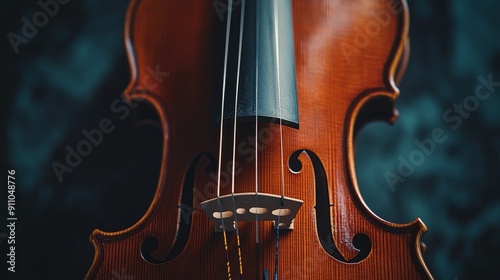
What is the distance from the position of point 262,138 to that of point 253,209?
0.19 m

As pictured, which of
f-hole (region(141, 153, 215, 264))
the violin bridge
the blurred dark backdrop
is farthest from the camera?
the blurred dark backdrop

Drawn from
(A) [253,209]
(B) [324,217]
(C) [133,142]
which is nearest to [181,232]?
(A) [253,209]

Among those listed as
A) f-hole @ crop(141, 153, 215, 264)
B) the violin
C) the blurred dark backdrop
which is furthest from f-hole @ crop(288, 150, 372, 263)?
the blurred dark backdrop

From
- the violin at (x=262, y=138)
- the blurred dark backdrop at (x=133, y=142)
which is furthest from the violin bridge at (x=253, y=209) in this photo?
the blurred dark backdrop at (x=133, y=142)

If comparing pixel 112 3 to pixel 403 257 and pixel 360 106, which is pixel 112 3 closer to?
pixel 360 106

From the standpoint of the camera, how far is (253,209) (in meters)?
0.94

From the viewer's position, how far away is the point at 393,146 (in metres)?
1.60

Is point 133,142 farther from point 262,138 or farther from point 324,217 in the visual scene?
point 324,217

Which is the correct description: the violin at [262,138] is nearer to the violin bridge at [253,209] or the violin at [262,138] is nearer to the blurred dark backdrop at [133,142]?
the violin bridge at [253,209]

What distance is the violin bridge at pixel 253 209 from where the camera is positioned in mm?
914

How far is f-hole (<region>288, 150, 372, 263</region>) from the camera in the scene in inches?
38.5

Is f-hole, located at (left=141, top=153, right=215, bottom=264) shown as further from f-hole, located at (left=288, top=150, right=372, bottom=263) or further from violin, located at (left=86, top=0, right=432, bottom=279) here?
f-hole, located at (left=288, top=150, right=372, bottom=263)

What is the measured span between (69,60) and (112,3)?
0.83ft

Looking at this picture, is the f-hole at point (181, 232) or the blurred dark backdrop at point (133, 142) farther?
the blurred dark backdrop at point (133, 142)
